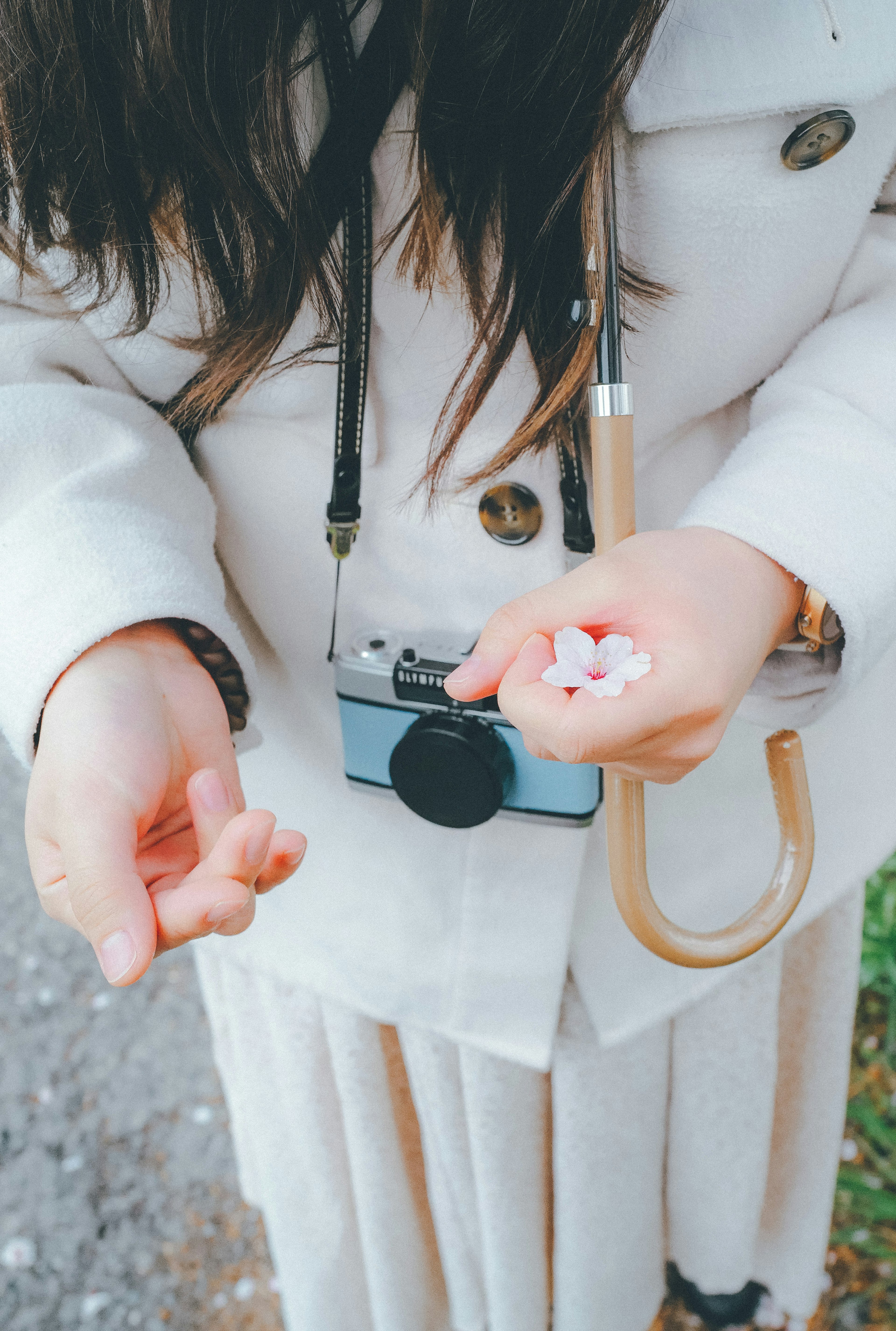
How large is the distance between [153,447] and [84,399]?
48 millimetres

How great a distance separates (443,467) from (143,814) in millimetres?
258

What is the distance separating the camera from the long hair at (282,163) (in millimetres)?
383

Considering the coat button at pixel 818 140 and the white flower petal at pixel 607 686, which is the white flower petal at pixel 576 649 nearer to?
the white flower petal at pixel 607 686

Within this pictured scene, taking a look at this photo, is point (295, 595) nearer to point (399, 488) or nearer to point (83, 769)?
point (399, 488)

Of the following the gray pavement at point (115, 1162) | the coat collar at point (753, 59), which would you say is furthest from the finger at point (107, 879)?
the gray pavement at point (115, 1162)

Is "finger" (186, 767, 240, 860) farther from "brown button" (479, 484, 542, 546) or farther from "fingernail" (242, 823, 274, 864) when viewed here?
"brown button" (479, 484, 542, 546)

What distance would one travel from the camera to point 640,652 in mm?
379

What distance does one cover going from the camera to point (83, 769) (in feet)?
1.37

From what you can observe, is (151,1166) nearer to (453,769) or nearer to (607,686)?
(453,769)

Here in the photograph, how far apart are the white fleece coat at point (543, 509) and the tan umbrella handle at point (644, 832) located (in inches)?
1.9

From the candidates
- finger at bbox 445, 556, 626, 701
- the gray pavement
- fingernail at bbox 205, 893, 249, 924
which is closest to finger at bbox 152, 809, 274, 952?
fingernail at bbox 205, 893, 249, 924

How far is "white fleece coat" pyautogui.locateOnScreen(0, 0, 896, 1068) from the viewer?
451 millimetres

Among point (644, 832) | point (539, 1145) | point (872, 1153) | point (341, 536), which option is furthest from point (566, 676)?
point (872, 1153)

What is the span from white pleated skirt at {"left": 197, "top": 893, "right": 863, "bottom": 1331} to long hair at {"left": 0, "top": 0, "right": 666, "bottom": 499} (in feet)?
1.88
